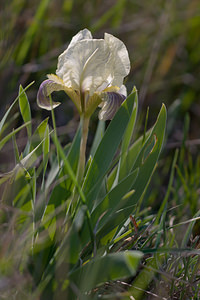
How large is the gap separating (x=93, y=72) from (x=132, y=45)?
1.56m

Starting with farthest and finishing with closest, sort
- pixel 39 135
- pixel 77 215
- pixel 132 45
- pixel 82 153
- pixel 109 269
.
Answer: pixel 132 45, pixel 39 135, pixel 82 153, pixel 77 215, pixel 109 269

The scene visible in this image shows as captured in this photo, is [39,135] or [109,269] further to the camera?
[39,135]

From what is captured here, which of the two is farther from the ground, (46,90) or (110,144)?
(46,90)

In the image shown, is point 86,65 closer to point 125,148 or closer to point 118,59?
point 118,59

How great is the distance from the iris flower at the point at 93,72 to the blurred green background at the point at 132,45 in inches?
30.1

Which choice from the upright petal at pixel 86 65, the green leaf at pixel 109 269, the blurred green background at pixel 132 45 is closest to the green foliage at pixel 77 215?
the green leaf at pixel 109 269

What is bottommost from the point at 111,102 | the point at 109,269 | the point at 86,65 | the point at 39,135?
the point at 109,269

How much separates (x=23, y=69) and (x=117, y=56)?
3.50 ft

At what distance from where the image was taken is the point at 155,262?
945 millimetres

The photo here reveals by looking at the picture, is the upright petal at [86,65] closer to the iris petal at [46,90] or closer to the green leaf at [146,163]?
the iris petal at [46,90]

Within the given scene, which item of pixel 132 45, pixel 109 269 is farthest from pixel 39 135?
pixel 132 45

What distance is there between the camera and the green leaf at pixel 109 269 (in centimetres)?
66

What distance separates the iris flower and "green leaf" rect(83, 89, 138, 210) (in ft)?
0.17

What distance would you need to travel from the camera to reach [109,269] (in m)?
0.71
